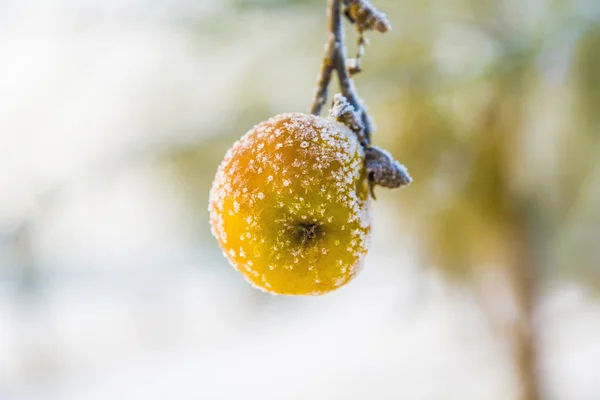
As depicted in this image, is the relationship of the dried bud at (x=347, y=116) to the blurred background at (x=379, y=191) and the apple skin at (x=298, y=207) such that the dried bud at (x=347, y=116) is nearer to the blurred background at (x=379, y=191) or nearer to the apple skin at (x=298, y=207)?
the apple skin at (x=298, y=207)

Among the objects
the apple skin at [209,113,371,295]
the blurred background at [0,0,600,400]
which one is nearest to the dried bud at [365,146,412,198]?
the apple skin at [209,113,371,295]

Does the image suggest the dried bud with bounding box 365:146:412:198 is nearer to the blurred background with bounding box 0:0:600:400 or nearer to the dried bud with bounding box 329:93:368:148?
the dried bud with bounding box 329:93:368:148

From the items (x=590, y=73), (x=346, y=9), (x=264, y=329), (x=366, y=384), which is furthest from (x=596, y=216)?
(x=346, y=9)

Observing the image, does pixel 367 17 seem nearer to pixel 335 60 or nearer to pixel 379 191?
pixel 335 60

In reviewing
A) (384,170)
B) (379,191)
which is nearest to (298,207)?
(384,170)

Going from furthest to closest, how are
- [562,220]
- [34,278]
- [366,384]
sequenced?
[366,384], [34,278], [562,220]

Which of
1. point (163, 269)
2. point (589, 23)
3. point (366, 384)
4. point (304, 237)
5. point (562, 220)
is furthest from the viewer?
point (163, 269)

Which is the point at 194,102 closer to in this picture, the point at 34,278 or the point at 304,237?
the point at 34,278
